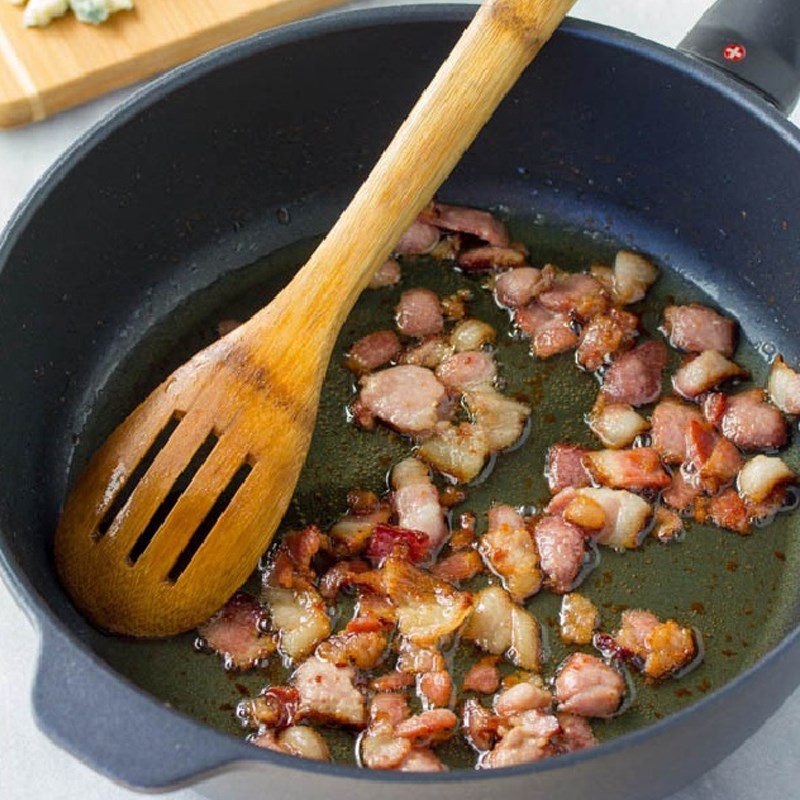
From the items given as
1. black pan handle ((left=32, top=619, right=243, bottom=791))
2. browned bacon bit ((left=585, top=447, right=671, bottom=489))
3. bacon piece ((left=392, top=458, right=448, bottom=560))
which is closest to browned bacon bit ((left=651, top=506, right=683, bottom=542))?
browned bacon bit ((left=585, top=447, right=671, bottom=489))

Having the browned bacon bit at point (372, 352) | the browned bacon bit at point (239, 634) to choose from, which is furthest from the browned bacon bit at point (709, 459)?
the browned bacon bit at point (239, 634)

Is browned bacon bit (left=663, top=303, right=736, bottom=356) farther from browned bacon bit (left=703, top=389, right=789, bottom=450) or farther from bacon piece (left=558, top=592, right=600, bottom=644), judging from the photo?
bacon piece (left=558, top=592, right=600, bottom=644)

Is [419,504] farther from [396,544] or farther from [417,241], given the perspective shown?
[417,241]

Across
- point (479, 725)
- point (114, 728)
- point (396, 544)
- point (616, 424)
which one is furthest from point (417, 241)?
point (114, 728)

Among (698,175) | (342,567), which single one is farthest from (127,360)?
(698,175)

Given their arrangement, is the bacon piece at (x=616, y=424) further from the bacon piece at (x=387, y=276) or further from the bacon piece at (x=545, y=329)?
the bacon piece at (x=387, y=276)
